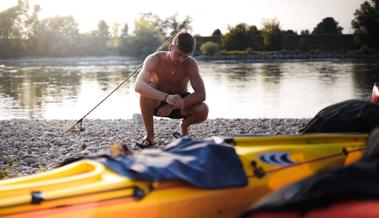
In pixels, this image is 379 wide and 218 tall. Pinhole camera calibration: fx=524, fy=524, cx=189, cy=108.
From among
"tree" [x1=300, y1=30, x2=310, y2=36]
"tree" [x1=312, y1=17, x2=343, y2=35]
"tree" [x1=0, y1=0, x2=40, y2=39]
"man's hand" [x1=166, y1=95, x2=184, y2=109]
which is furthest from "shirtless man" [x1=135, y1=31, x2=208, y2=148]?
"tree" [x1=0, y1=0, x2=40, y2=39]

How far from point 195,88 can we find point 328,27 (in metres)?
58.8

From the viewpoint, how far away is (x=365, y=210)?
73.7 inches

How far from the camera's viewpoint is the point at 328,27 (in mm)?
60938

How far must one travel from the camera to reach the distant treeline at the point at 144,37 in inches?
2061

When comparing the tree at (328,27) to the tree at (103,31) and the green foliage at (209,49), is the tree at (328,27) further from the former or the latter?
the tree at (103,31)

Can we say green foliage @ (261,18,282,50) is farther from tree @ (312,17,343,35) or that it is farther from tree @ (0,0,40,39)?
tree @ (0,0,40,39)

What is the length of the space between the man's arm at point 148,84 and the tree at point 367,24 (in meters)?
48.4

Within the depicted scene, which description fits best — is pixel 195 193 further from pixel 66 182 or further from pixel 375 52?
pixel 375 52

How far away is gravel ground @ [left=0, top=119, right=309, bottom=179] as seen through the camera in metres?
5.15

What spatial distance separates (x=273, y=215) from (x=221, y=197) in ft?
2.09

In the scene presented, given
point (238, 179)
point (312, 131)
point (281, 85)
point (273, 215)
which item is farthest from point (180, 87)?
point (281, 85)

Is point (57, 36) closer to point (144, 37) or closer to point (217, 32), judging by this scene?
point (144, 37)

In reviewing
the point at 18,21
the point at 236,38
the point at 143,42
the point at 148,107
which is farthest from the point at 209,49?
the point at 148,107

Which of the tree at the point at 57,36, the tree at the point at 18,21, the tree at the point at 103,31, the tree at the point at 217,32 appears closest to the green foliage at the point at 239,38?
the tree at the point at 217,32
